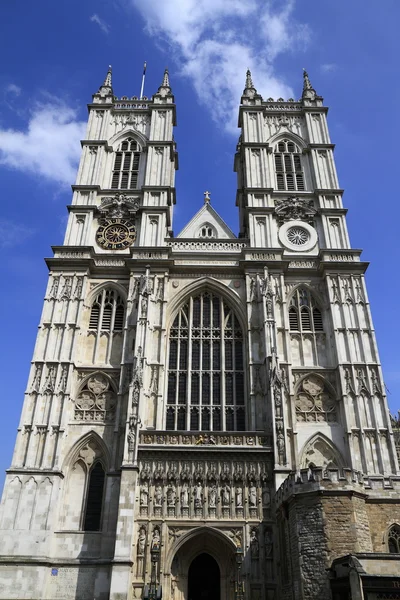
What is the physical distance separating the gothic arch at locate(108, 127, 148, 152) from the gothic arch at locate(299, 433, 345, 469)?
20.4 metres

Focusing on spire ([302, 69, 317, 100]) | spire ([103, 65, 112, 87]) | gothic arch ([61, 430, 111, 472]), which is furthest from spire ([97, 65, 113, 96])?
gothic arch ([61, 430, 111, 472])

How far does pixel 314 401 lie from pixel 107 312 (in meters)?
11.2

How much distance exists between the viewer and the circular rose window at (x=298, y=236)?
1137 inches

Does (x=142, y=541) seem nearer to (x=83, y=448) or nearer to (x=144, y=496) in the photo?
(x=144, y=496)

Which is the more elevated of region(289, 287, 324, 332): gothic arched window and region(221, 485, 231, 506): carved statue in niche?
region(289, 287, 324, 332): gothic arched window

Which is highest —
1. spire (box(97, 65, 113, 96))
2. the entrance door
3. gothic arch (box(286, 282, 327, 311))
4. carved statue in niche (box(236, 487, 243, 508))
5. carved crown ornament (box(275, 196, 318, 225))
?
spire (box(97, 65, 113, 96))

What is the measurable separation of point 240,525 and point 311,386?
7490 mm

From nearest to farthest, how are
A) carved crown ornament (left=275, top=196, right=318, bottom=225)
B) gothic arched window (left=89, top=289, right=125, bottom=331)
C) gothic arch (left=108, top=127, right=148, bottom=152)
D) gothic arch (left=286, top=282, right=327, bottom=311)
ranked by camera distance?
gothic arched window (left=89, top=289, right=125, bottom=331) < gothic arch (left=286, top=282, right=327, bottom=311) < carved crown ornament (left=275, top=196, right=318, bottom=225) < gothic arch (left=108, top=127, right=148, bottom=152)

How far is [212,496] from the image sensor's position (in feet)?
67.9

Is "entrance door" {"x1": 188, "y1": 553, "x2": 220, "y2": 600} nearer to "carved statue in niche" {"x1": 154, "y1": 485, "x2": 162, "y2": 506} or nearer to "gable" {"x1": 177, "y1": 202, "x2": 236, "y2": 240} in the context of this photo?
"carved statue in niche" {"x1": 154, "y1": 485, "x2": 162, "y2": 506}

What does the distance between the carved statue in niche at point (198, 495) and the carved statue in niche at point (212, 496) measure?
347 mm

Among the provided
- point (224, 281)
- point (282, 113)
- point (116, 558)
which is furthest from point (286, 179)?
point (116, 558)

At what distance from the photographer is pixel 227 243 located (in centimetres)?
2884

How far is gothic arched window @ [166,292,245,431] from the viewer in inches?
945
